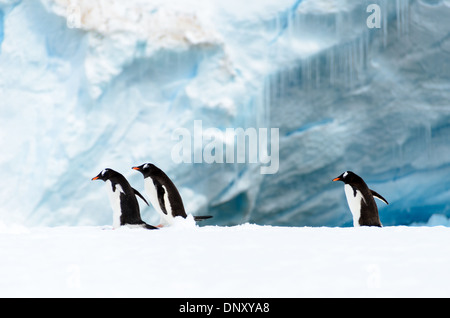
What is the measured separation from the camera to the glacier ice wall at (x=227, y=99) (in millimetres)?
6371

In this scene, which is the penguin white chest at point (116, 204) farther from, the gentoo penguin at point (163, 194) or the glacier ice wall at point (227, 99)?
the glacier ice wall at point (227, 99)

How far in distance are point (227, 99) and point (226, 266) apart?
15.2 feet

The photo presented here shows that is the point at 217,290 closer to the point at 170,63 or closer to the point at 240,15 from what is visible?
the point at 170,63

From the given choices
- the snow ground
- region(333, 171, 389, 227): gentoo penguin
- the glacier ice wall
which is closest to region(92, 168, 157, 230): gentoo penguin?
the snow ground

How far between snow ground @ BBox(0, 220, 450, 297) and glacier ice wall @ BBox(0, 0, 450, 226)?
11.4 feet

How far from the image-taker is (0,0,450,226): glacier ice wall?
6.37 meters

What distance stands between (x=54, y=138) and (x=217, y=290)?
485cm

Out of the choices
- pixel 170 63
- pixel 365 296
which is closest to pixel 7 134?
pixel 170 63

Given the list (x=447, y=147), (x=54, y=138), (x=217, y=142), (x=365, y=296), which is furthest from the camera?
(x=447, y=147)

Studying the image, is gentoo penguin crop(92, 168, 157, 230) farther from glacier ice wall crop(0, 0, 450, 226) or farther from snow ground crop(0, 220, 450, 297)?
glacier ice wall crop(0, 0, 450, 226)

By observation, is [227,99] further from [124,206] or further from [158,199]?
[124,206]

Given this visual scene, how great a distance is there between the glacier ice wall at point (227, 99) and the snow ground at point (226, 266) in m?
3.49

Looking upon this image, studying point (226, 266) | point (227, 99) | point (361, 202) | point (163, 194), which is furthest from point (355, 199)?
point (226, 266)

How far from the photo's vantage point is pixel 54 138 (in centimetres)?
637
